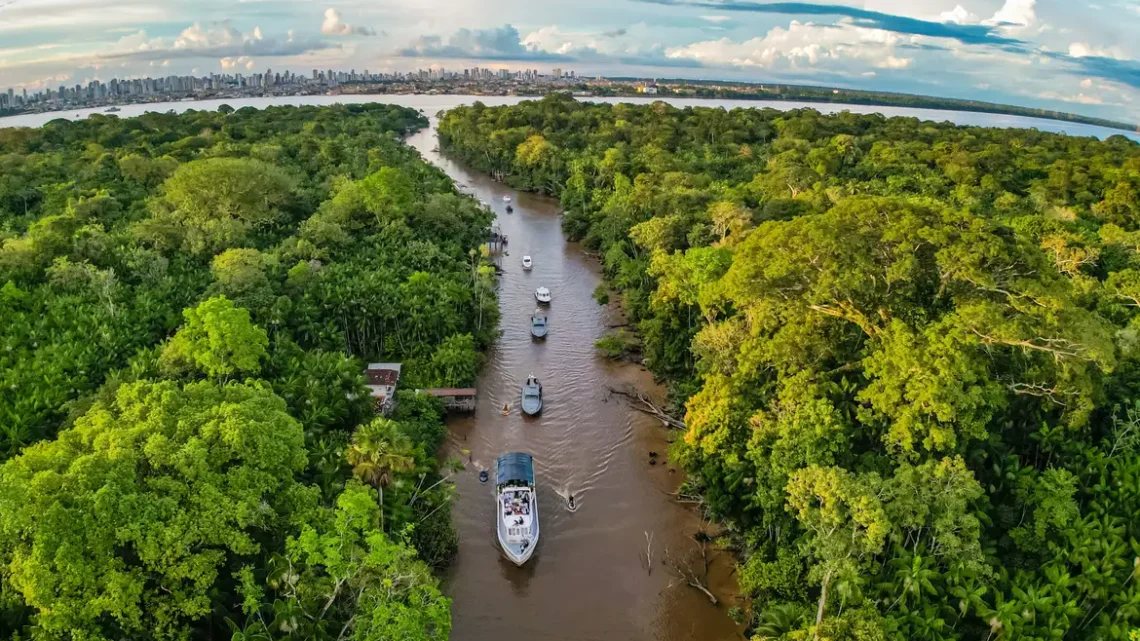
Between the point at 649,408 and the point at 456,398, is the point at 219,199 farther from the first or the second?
the point at 649,408

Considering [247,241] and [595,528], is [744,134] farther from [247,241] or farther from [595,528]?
[595,528]

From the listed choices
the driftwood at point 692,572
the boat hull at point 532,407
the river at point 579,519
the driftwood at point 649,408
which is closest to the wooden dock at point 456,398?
the river at point 579,519

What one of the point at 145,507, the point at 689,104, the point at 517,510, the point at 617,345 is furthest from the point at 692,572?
the point at 689,104

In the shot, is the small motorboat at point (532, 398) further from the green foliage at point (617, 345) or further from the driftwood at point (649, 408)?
the green foliage at point (617, 345)

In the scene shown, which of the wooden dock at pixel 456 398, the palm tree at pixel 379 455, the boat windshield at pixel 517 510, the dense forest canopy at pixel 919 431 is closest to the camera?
the dense forest canopy at pixel 919 431

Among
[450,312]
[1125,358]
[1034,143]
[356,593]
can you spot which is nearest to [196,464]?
[356,593]

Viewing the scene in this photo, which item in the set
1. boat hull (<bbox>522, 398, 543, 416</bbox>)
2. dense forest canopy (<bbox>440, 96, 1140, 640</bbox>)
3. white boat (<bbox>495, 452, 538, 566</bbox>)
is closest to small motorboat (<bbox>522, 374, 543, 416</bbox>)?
boat hull (<bbox>522, 398, 543, 416</bbox>)
